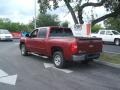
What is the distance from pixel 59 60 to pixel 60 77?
6.21ft

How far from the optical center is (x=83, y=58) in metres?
10.2

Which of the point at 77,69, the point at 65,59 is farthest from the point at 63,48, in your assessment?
the point at 77,69

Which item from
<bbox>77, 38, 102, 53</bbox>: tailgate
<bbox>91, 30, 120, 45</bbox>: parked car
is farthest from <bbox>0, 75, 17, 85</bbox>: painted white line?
<bbox>91, 30, 120, 45</bbox>: parked car

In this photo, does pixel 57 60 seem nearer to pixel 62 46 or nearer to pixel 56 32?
pixel 62 46

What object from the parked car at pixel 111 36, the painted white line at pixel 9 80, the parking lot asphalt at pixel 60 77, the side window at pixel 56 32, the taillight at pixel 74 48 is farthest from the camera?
the parked car at pixel 111 36

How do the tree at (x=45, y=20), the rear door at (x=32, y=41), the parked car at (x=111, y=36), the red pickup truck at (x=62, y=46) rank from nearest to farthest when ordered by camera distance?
the red pickup truck at (x=62, y=46) → the rear door at (x=32, y=41) → the parked car at (x=111, y=36) → the tree at (x=45, y=20)

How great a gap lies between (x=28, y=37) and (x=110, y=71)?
5.62 m

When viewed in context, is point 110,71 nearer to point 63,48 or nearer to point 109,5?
point 63,48

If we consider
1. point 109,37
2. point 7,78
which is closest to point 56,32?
point 7,78

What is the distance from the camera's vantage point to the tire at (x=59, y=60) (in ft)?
34.3

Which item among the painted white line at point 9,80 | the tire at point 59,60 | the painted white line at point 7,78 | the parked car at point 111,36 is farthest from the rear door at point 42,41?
the parked car at point 111,36

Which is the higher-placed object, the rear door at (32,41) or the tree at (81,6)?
the tree at (81,6)

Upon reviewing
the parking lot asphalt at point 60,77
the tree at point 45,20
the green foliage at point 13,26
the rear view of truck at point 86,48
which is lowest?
the parking lot asphalt at point 60,77

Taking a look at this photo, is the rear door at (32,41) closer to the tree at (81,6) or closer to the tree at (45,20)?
the tree at (81,6)
